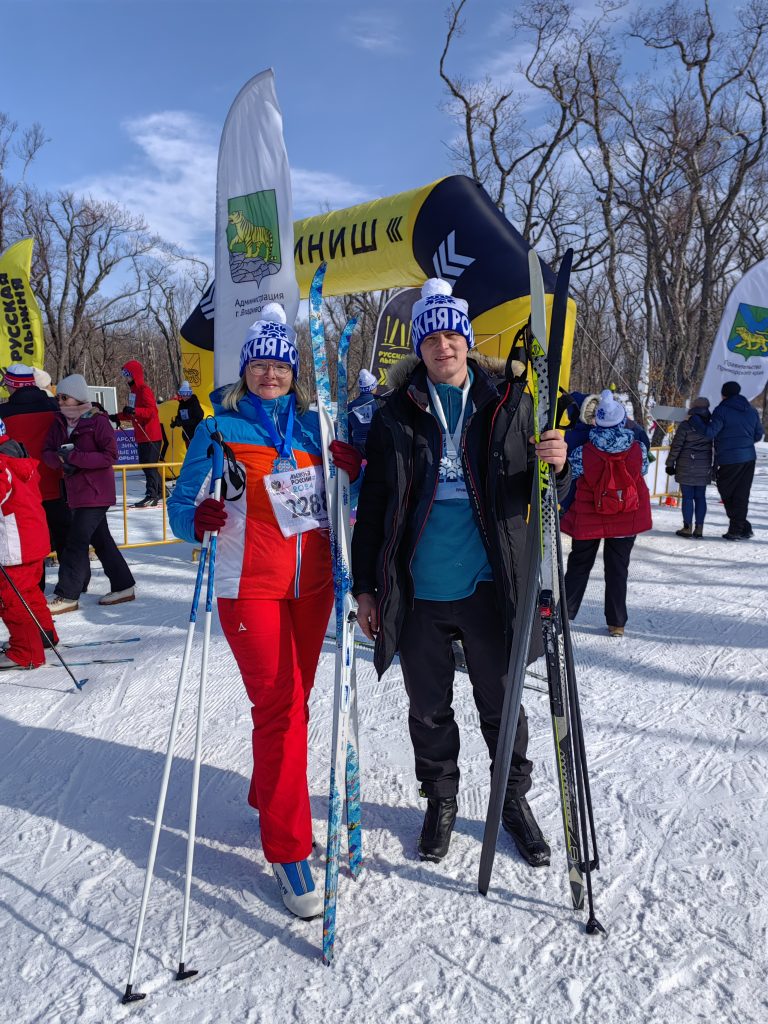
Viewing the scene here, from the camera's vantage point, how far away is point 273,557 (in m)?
2.32

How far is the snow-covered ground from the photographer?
189cm

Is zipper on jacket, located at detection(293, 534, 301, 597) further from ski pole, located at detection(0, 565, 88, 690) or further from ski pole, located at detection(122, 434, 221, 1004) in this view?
ski pole, located at detection(0, 565, 88, 690)

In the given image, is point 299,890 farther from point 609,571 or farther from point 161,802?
point 609,571

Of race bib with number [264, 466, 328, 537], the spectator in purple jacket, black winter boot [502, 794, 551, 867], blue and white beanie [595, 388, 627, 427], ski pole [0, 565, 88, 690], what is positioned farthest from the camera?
the spectator in purple jacket

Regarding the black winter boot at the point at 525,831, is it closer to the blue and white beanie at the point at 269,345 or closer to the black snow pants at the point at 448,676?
the black snow pants at the point at 448,676

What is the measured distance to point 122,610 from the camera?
5879 mm

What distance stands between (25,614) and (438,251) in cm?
525

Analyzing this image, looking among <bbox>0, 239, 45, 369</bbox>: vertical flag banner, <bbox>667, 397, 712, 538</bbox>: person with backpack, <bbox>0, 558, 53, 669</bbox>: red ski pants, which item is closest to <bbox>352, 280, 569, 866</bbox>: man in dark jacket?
<bbox>0, 558, 53, 669</bbox>: red ski pants

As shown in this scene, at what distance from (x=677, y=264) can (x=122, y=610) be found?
21.2 metres

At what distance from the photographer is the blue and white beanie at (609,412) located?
16.0ft

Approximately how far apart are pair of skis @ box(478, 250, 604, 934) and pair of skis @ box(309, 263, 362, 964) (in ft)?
1.59

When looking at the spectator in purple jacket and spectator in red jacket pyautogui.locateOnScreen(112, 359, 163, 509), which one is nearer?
the spectator in purple jacket

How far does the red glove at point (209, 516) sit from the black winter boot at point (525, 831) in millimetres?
1456

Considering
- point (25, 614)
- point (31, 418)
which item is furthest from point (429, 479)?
point (31, 418)
